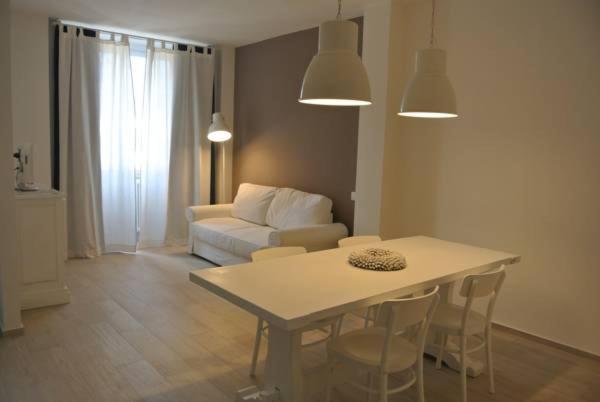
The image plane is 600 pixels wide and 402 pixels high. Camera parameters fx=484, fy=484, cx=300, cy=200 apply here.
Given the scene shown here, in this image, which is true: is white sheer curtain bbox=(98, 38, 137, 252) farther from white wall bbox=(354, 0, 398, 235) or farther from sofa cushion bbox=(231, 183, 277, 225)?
white wall bbox=(354, 0, 398, 235)

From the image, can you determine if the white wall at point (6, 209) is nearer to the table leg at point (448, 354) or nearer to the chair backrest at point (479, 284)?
the table leg at point (448, 354)

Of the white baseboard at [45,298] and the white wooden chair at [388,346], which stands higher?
the white wooden chair at [388,346]

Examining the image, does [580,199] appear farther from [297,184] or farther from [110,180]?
[110,180]

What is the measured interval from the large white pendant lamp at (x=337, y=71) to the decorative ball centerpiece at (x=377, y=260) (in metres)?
0.90

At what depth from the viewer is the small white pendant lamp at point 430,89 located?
108 inches

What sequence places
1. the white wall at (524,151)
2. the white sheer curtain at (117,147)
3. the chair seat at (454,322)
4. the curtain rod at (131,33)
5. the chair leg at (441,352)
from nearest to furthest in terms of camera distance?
the chair seat at (454,322)
the chair leg at (441,352)
the white wall at (524,151)
the curtain rod at (131,33)
the white sheer curtain at (117,147)

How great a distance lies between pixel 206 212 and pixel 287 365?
3999 millimetres

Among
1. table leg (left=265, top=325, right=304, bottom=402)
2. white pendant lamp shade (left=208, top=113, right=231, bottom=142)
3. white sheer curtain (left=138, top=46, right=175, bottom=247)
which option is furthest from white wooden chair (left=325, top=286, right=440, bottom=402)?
white sheer curtain (left=138, top=46, right=175, bottom=247)

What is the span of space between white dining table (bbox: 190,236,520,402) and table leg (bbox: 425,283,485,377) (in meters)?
0.34

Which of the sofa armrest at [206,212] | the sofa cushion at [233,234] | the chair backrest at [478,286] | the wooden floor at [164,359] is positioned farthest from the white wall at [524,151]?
the sofa armrest at [206,212]

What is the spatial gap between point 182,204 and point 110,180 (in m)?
1.01

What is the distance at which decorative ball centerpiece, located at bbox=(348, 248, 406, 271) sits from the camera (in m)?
2.71

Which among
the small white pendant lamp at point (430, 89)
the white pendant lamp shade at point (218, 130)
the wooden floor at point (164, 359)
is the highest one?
the small white pendant lamp at point (430, 89)

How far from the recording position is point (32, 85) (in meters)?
5.27
